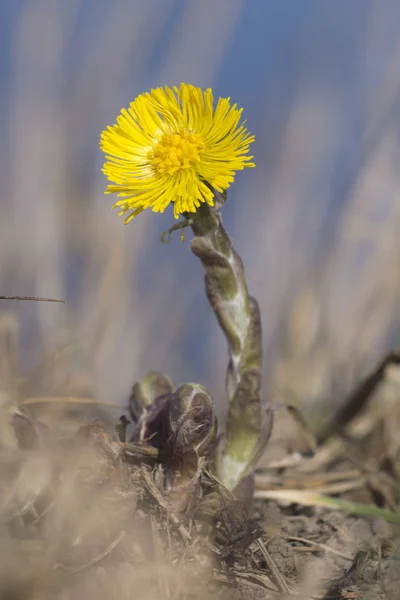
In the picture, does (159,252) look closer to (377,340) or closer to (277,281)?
(277,281)

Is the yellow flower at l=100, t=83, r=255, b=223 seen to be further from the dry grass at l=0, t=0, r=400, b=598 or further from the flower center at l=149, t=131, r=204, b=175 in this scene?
the dry grass at l=0, t=0, r=400, b=598

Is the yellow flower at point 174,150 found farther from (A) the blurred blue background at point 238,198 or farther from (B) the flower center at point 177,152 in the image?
(A) the blurred blue background at point 238,198

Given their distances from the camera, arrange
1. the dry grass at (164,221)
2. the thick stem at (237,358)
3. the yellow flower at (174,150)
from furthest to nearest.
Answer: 1. the dry grass at (164,221)
2. the thick stem at (237,358)
3. the yellow flower at (174,150)

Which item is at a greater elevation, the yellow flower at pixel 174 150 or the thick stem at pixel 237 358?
the yellow flower at pixel 174 150

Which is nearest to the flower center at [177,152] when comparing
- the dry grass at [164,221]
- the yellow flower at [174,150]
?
the yellow flower at [174,150]

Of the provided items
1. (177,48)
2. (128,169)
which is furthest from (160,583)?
(177,48)

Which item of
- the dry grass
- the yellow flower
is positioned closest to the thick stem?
the yellow flower

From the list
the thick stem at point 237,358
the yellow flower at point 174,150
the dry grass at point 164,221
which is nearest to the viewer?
the yellow flower at point 174,150

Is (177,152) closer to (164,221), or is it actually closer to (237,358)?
(237,358)
